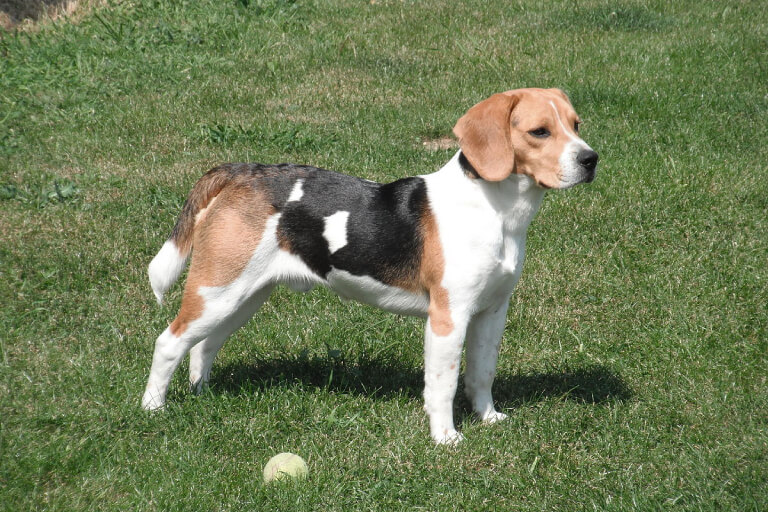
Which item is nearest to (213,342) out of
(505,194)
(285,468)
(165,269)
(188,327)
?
(188,327)

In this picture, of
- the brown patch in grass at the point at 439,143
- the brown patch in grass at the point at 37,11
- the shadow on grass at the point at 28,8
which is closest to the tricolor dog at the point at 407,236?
the brown patch in grass at the point at 439,143

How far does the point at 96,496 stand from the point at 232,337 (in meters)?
1.63

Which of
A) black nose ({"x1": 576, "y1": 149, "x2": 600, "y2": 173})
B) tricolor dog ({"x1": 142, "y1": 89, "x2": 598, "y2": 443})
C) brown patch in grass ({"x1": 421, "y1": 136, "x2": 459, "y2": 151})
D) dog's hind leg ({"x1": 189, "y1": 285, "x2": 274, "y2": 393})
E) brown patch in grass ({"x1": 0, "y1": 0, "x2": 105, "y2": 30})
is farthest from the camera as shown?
brown patch in grass ({"x1": 0, "y1": 0, "x2": 105, "y2": 30})

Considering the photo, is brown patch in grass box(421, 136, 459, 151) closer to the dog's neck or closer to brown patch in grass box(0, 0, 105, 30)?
the dog's neck

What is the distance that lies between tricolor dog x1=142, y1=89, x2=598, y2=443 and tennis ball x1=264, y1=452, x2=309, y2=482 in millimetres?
723

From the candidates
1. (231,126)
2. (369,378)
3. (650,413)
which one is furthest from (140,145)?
(650,413)

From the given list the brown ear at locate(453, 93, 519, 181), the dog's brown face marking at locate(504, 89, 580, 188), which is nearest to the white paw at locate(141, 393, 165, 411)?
the brown ear at locate(453, 93, 519, 181)

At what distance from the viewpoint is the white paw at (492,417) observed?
15.1 feet

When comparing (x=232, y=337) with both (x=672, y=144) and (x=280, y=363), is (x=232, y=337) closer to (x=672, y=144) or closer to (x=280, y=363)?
(x=280, y=363)

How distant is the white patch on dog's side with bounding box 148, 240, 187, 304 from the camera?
4.40 meters

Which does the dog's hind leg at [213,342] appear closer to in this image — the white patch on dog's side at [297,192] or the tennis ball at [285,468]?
the white patch on dog's side at [297,192]

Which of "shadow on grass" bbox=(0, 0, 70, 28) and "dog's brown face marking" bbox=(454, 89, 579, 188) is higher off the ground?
"dog's brown face marking" bbox=(454, 89, 579, 188)

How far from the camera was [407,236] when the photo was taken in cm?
421

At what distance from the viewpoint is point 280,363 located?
510 cm
